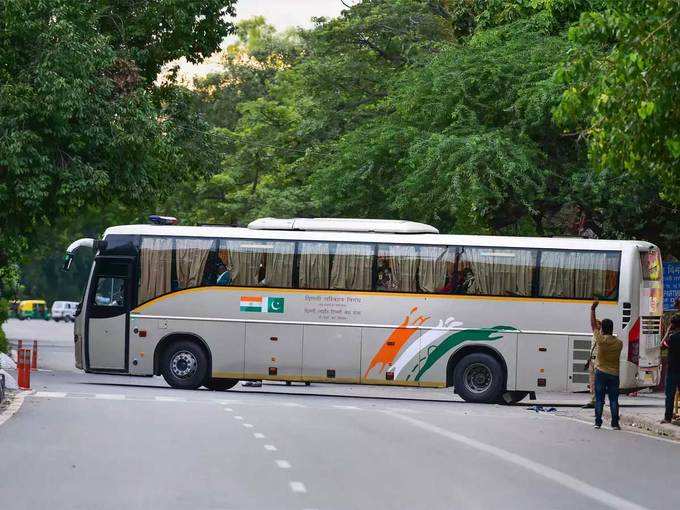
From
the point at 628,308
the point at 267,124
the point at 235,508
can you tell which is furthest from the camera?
the point at 267,124

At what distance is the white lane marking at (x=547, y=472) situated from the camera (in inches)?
506

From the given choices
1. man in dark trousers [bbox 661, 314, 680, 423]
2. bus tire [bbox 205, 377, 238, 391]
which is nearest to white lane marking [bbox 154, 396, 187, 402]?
bus tire [bbox 205, 377, 238, 391]

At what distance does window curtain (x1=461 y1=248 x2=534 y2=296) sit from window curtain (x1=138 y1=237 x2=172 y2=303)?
6276mm

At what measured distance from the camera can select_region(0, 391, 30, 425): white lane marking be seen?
21106 mm

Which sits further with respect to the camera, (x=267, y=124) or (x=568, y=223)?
(x=267, y=124)

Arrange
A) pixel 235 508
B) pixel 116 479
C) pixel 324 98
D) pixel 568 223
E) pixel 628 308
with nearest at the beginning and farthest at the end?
pixel 235 508, pixel 116 479, pixel 628 308, pixel 568 223, pixel 324 98

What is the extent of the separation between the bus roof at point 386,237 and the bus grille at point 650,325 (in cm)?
140

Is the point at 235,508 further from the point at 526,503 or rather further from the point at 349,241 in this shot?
the point at 349,241

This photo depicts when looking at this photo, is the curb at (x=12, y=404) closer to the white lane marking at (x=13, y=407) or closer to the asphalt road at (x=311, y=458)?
the white lane marking at (x=13, y=407)

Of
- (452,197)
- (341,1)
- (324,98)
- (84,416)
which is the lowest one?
(84,416)

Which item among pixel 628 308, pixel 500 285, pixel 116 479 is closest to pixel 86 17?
pixel 500 285

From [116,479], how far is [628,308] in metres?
17.4

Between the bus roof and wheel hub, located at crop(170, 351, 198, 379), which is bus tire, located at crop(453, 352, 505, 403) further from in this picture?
wheel hub, located at crop(170, 351, 198, 379)

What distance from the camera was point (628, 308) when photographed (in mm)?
29156
